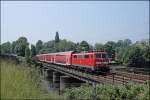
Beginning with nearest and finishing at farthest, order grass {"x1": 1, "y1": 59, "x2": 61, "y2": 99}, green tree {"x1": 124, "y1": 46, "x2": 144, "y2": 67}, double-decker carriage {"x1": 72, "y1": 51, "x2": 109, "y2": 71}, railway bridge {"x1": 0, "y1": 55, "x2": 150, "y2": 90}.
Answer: grass {"x1": 1, "y1": 59, "x2": 61, "y2": 99}
railway bridge {"x1": 0, "y1": 55, "x2": 150, "y2": 90}
double-decker carriage {"x1": 72, "y1": 51, "x2": 109, "y2": 71}
green tree {"x1": 124, "y1": 46, "x2": 144, "y2": 67}

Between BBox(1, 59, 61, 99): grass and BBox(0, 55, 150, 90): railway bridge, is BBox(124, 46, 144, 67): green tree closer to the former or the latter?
BBox(0, 55, 150, 90): railway bridge

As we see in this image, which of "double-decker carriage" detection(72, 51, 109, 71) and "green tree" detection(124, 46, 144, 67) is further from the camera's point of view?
"green tree" detection(124, 46, 144, 67)

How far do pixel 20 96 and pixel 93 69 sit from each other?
104 feet

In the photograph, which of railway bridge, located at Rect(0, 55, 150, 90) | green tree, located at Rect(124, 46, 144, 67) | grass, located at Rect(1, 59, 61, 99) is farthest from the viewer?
green tree, located at Rect(124, 46, 144, 67)

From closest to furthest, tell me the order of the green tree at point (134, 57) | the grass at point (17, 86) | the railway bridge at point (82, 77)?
1. the grass at point (17, 86)
2. the railway bridge at point (82, 77)
3. the green tree at point (134, 57)

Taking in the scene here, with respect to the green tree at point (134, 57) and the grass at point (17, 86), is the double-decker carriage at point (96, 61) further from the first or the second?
the green tree at point (134, 57)

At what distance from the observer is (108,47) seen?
98.4 metres

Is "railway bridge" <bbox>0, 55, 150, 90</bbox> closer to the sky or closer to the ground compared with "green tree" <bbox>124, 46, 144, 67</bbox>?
closer to the ground

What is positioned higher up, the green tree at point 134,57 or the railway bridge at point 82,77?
the green tree at point 134,57

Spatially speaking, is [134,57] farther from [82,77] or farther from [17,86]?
[17,86]

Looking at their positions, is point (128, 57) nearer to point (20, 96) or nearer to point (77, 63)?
point (77, 63)

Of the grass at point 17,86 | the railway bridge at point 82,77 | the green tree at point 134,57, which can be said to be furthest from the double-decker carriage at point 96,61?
the green tree at point 134,57

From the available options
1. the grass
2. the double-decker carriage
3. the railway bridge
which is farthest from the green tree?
the grass

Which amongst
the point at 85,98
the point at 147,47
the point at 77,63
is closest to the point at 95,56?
the point at 77,63
